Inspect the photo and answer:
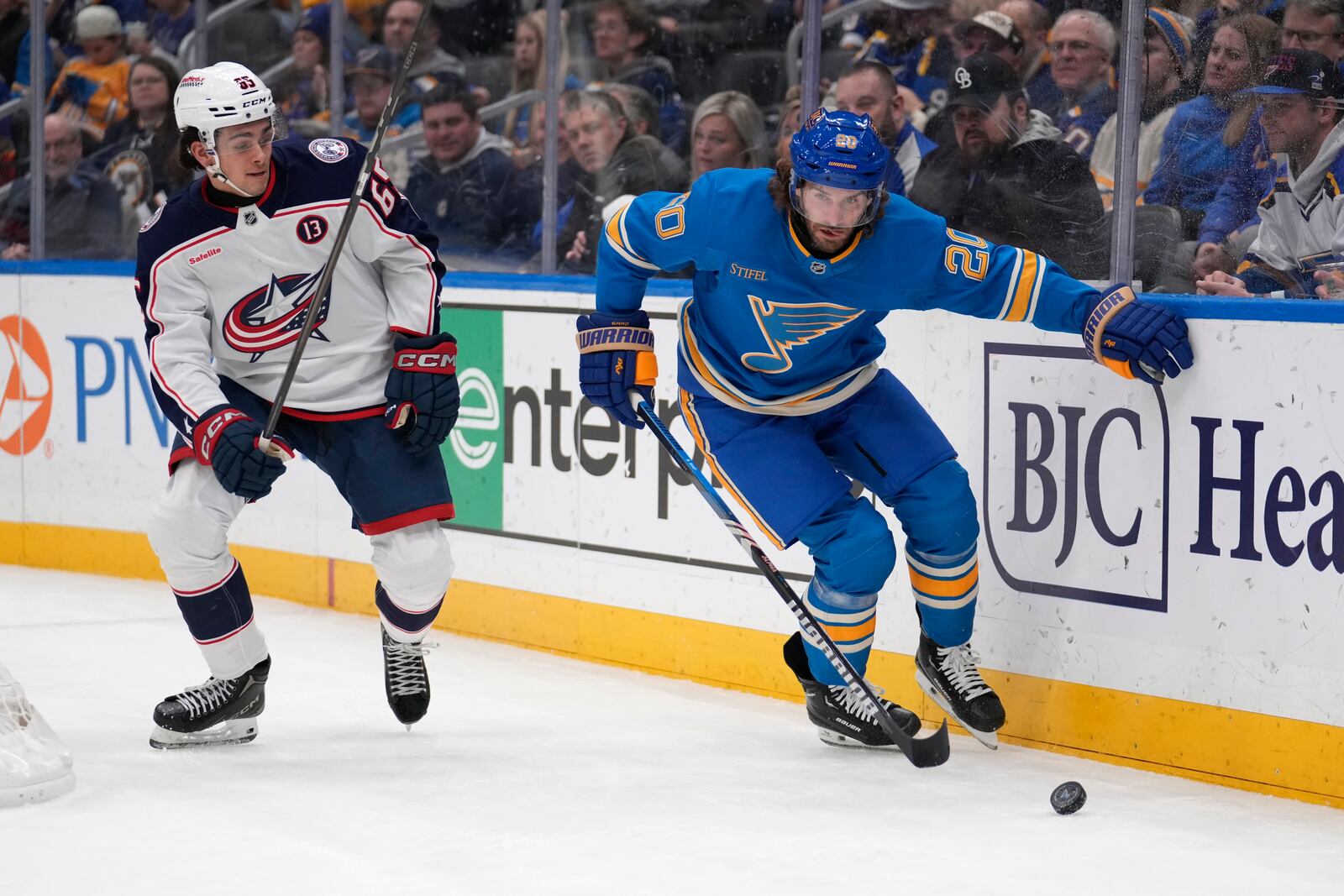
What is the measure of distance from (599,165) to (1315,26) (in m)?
2.08

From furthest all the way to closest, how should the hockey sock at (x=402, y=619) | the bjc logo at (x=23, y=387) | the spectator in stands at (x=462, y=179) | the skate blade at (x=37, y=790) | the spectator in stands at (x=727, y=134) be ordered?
the bjc logo at (x=23, y=387), the spectator in stands at (x=462, y=179), the spectator in stands at (x=727, y=134), the hockey sock at (x=402, y=619), the skate blade at (x=37, y=790)

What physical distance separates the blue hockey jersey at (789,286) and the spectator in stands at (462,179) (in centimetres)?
149

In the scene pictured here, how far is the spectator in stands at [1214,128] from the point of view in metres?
3.37

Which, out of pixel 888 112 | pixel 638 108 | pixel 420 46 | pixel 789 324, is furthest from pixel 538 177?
pixel 789 324

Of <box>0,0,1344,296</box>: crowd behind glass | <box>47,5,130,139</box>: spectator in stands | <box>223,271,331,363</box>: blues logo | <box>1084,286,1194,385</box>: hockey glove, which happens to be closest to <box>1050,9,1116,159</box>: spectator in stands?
<box>0,0,1344,296</box>: crowd behind glass

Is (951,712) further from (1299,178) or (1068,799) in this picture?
(1299,178)

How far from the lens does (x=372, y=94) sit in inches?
210

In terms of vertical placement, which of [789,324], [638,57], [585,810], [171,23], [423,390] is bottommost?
[585,810]

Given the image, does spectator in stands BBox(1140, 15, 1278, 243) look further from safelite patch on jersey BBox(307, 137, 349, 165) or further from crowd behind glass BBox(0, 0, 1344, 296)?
safelite patch on jersey BBox(307, 137, 349, 165)

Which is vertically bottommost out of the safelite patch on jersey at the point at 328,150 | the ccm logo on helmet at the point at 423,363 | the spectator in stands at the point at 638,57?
the ccm logo on helmet at the point at 423,363

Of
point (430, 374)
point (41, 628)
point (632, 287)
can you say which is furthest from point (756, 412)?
point (41, 628)

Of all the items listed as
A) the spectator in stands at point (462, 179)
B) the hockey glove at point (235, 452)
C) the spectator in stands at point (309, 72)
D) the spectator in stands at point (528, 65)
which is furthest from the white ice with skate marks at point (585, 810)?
the spectator in stands at point (309, 72)

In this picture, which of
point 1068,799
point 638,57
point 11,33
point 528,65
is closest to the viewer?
point 1068,799

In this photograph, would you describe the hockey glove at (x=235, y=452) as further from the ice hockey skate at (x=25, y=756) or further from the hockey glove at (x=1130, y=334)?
the hockey glove at (x=1130, y=334)
